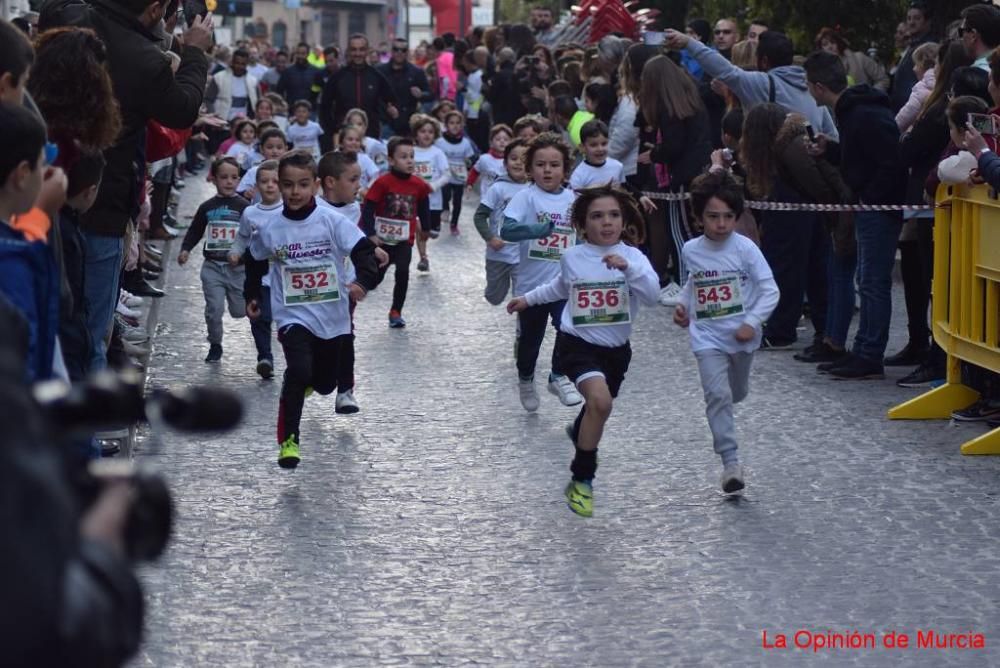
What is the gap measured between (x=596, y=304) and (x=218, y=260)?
15.4 ft

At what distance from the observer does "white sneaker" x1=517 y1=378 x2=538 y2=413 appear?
31.8 feet

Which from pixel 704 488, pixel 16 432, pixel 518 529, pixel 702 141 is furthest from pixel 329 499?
pixel 702 141

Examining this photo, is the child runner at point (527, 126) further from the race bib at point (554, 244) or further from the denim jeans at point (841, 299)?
the race bib at point (554, 244)

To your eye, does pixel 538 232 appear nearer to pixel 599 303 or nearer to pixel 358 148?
pixel 599 303

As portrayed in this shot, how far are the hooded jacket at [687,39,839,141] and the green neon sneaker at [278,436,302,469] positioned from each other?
537cm

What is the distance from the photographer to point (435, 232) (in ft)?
55.7

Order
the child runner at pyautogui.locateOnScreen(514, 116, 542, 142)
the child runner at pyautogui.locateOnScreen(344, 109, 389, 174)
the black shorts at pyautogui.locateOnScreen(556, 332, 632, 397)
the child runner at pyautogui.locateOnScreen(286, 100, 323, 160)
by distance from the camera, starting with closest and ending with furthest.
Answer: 1. the black shorts at pyautogui.locateOnScreen(556, 332, 632, 397)
2. the child runner at pyautogui.locateOnScreen(514, 116, 542, 142)
3. the child runner at pyautogui.locateOnScreen(344, 109, 389, 174)
4. the child runner at pyautogui.locateOnScreen(286, 100, 323, 160)

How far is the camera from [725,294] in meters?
7.71

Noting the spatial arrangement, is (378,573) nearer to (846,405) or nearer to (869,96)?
(846,405)

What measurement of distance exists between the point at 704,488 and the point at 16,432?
6.04 meters

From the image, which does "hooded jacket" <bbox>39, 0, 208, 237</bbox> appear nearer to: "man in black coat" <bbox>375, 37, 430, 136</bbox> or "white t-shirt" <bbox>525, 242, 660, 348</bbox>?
"white t-shirt" <bbox>525, 242, 660, 348</bbox>

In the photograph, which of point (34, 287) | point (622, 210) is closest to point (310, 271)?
point (622, 210)

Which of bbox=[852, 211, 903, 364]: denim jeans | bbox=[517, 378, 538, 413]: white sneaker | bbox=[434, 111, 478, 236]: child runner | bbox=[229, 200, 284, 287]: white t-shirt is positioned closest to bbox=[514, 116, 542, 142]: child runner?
bbox=[852, 211, 903, 364]: denim jeans

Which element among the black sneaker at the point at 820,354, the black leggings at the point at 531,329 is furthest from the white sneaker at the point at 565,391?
the black sneaker at the point at 820,354
